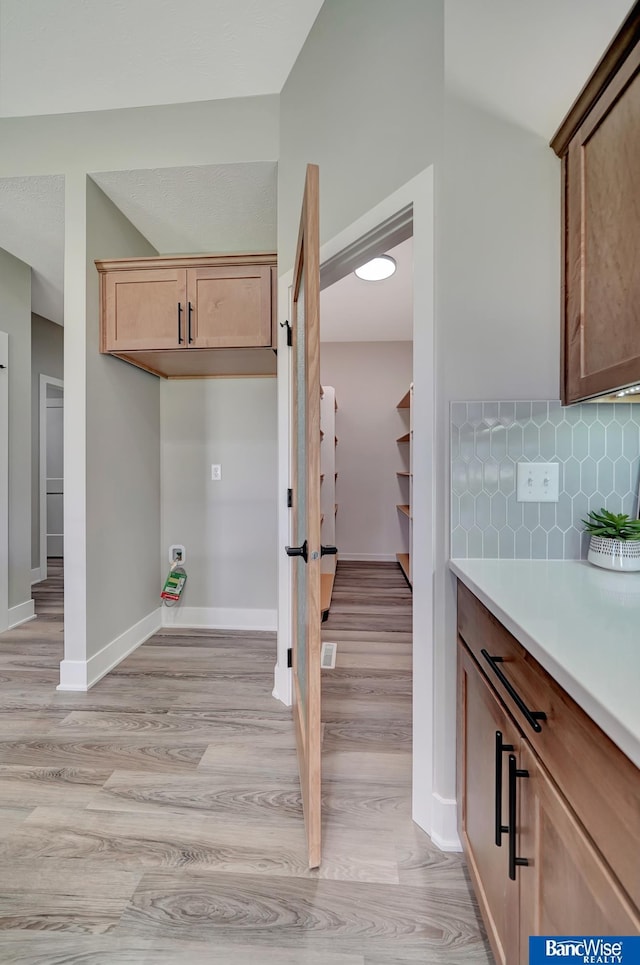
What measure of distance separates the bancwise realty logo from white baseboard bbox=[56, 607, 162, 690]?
2.18m

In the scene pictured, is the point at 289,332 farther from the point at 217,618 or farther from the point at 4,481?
the point at 4,481

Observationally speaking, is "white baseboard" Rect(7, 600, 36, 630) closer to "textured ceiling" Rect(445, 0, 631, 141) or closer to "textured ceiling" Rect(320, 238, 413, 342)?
"textured ceiling" Rect(320, 238, 413, 342)

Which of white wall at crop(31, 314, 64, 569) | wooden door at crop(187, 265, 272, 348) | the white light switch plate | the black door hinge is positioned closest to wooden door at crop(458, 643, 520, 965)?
the white light switch plate

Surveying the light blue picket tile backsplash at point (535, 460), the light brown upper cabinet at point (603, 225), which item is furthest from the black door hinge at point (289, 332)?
the light brown upper cabinet at point (603, 225)

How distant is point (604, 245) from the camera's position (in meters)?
1.07

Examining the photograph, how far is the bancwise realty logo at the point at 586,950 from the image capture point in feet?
1.54

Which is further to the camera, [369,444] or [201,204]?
[369,444]

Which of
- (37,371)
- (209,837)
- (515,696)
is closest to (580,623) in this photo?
(515,696)

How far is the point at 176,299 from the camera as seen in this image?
235 centimetres

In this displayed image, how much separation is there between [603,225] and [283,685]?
6.93 ft

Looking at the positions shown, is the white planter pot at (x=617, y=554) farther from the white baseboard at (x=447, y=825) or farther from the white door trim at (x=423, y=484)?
the white baseboard at (x=447, y=825)

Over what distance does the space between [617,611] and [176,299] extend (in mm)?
2388

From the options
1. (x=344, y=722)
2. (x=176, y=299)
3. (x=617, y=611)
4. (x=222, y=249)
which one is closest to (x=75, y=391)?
(x=176, y=299)

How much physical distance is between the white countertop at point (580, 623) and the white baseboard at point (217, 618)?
2.03 metres
